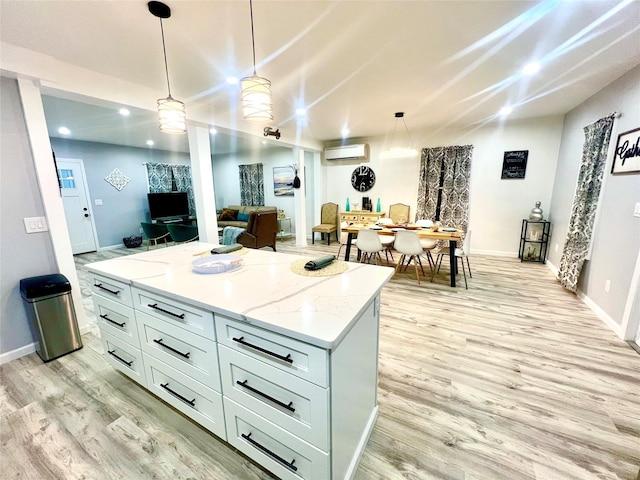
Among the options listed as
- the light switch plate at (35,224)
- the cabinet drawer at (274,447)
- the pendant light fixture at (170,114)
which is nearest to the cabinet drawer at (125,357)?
the cabinet drawer at (274,447)

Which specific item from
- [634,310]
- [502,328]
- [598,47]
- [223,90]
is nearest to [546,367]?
[502,328]

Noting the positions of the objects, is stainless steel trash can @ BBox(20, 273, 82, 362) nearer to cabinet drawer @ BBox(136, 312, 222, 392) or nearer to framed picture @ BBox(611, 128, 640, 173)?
cabinet drawer @ BBox(136, 312, 222, 392)

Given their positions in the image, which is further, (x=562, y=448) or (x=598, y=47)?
→ (x=598, y=47)

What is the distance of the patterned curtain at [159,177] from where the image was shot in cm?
669

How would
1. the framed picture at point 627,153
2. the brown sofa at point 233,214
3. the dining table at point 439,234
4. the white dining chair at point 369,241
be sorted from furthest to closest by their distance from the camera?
the brown sofa at point 233,214 < the white dining chair at point 369,241 < the dining table at point 439,234 < the framed picture at point 627,153

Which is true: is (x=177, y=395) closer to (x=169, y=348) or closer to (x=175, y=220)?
(x=169, y=348)

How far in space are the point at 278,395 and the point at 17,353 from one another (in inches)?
103

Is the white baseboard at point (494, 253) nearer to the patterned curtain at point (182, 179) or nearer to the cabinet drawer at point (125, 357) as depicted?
the cabinet drawer at point (125, 357)

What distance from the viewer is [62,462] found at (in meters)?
1.32

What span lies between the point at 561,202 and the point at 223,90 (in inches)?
199

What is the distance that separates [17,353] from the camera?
7.00 ft

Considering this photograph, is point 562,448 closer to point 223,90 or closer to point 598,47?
point 598,47

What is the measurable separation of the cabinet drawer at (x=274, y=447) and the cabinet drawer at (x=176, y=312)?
14.2 inches

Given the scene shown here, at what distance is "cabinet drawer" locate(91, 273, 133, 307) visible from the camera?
1.53 m
